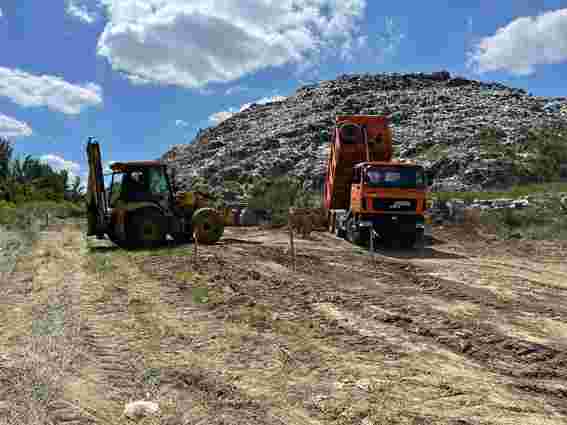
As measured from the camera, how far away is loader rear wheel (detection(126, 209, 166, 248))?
42.4ft

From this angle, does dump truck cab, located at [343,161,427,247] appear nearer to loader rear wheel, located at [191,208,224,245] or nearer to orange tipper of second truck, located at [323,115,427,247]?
orange tipper of second truck, located at [323,115,427,247]

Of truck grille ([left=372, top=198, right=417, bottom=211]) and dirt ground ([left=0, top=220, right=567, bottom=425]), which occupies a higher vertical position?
truck grille ([left=372, top=198, right=417, bottom=211])

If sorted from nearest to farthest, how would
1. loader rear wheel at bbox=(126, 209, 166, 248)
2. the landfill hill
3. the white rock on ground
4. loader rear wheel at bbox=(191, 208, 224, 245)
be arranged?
the white rock on ground → loader rear wheel at bbox=(126, 209, 166, 248) → loader rear wheel at bbox=(191, 208, 224, 245) → the landfill hill

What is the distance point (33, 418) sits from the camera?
360cm

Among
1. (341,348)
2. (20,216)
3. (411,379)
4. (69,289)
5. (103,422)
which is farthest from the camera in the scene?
(20,216)

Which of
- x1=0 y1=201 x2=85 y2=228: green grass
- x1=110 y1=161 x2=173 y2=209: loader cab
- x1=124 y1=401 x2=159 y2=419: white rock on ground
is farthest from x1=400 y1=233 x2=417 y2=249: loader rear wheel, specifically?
x1=0 y1=201 x2=85 y2=228: green grass

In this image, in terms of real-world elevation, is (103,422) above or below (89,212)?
below

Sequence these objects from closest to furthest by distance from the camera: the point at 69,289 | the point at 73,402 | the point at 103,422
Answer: the point at 103,422, the point at 73,402, the point at 69,289

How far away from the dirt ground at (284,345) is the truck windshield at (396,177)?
4.55 metres

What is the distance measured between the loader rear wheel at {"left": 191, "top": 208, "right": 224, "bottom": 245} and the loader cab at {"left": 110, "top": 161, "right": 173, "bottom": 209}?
96 cm

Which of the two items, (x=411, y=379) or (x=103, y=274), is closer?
(x=411, y=379)

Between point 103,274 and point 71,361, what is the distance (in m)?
5.04

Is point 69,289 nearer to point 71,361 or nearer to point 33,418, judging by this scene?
point 71,361

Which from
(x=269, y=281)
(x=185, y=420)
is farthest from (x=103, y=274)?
(x=185, y=420)
